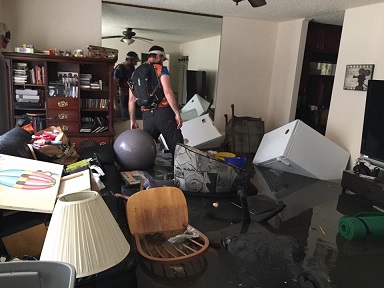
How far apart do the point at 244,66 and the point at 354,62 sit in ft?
6.11

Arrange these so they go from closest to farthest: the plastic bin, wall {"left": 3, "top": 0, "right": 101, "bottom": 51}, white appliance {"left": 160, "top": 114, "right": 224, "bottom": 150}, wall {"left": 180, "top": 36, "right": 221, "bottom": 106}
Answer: the plastic bin → wall {"left": 3, "top": 0, "right": 101, "bottom": 51} → white appliance {"left": 160, "top": 114, "right": 224, "bottom": 150} → wall {"left": 180, "top": 36, "right": 221, "bottom": 106}

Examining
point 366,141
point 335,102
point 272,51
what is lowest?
point 366,141

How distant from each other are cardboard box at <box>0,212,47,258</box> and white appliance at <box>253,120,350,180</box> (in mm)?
2808

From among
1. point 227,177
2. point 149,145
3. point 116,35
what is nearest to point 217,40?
point 116,35

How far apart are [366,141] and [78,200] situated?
10.4 feet

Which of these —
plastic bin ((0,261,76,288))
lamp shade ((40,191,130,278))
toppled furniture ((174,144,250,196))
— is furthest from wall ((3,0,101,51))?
plastic bin ((0,261,76,288))

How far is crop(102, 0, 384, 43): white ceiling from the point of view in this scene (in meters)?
4.13

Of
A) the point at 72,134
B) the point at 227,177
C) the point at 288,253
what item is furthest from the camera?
the point at 72,134

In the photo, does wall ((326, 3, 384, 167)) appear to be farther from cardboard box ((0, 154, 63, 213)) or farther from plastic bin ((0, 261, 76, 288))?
plastic bin ((0, 261, 76, 288))

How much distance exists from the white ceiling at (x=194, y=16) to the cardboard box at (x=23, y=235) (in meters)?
3.57

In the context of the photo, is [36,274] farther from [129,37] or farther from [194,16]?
[194,16]

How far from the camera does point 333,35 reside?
5160mm

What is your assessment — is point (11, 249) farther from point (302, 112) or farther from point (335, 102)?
point (302, 112)

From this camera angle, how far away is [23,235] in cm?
149
